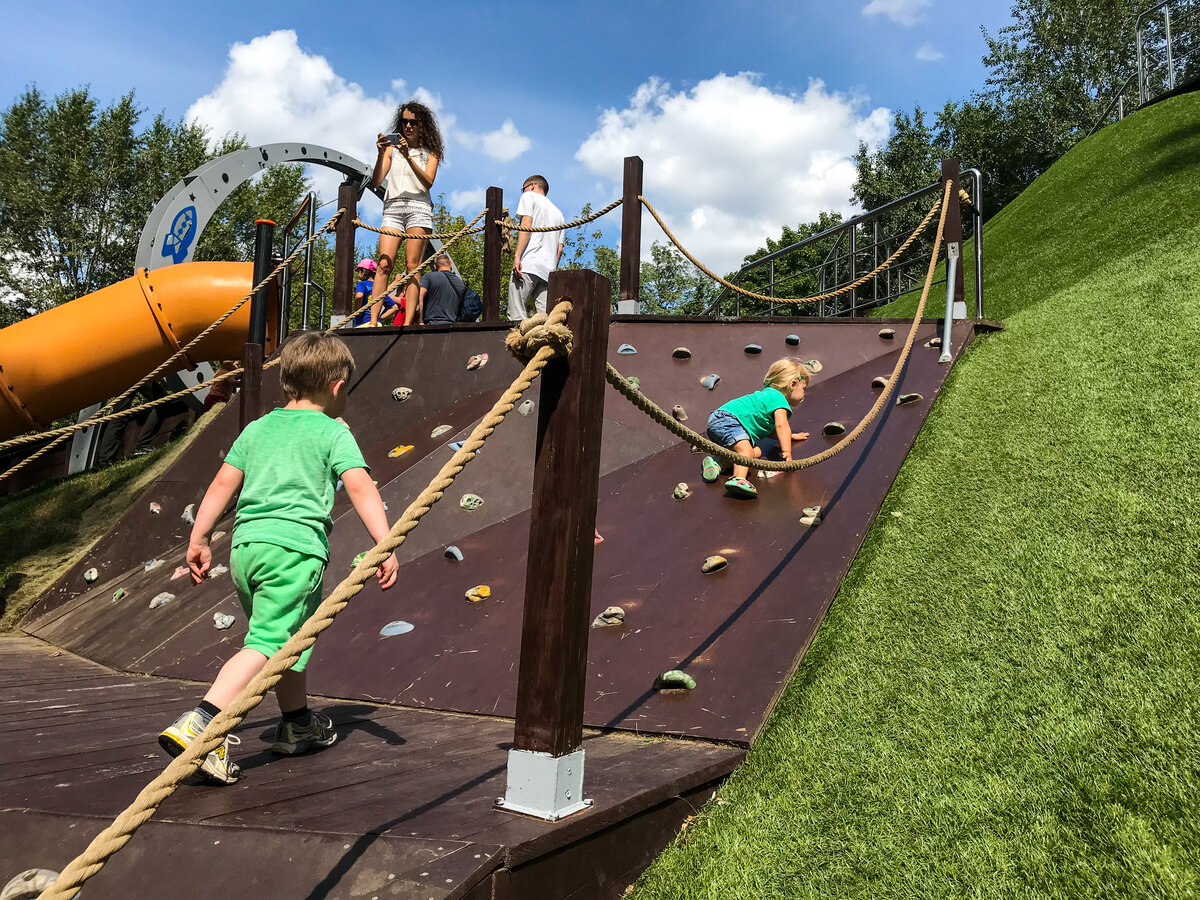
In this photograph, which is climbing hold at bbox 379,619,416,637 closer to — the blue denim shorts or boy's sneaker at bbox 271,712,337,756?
boy's sneaker at bbox 271,712,337,756

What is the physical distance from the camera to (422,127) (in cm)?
826

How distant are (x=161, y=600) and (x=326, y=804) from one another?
162 inches

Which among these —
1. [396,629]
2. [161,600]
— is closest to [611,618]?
[396,629]

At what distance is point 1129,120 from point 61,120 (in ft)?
95.6

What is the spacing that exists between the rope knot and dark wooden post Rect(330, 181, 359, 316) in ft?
22.4

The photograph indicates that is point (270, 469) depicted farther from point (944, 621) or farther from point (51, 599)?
point (51, 599)

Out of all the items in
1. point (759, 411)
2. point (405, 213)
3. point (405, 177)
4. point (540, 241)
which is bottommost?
point (759, 411)

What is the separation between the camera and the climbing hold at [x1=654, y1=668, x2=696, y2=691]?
10.6ft

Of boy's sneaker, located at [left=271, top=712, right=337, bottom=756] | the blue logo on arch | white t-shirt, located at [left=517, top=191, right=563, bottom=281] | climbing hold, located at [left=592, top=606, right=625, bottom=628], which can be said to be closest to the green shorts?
boy's sneaker, located at [left=271, top=712, right=337, bottom=756]

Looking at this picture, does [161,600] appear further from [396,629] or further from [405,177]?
[405,177]

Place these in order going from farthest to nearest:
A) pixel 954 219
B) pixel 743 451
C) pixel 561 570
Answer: pixel 954 219 → pixel 743 451 → pixel 561 570

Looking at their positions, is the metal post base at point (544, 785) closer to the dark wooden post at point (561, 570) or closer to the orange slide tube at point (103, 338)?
the dark wooden post at point (561, 570)

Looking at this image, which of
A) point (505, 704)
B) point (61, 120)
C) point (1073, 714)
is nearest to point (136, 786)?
point (505, 704)

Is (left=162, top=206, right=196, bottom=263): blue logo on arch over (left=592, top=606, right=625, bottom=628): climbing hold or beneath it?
over
